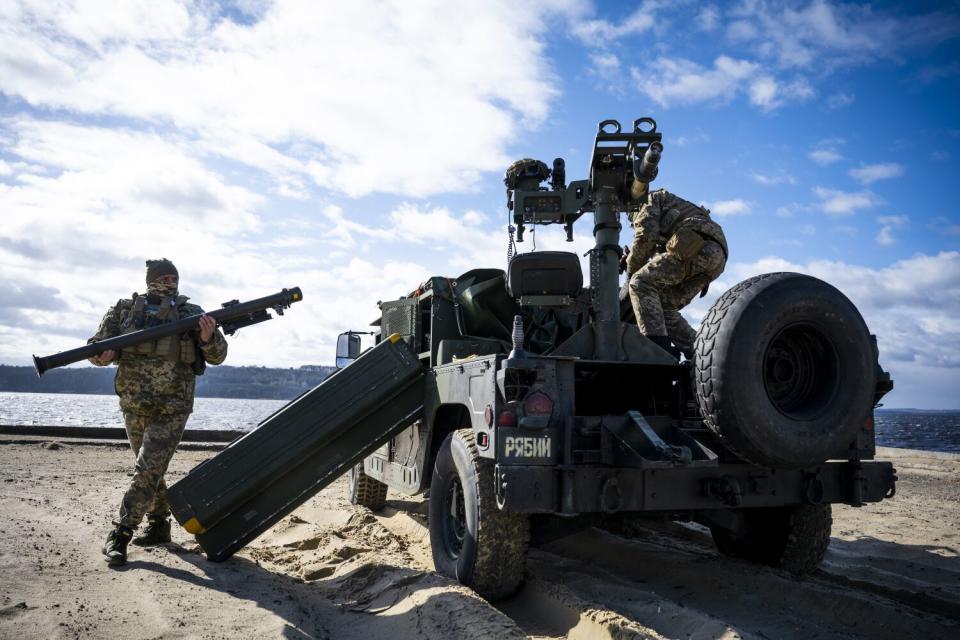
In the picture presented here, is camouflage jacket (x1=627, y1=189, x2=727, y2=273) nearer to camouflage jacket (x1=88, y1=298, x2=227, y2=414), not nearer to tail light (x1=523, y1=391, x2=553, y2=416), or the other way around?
tail light (x1=523, y1=391, x2=553, y2=416)

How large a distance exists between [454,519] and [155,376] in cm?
236

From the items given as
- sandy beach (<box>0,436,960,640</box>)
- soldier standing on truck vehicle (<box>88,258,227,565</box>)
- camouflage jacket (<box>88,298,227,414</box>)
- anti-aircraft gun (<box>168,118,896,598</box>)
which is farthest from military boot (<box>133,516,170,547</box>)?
camouflage jacket (<box>88,298,227,414</box>)

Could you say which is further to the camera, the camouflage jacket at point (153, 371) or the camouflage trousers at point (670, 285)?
the camouflage trousers at point (670, 285)

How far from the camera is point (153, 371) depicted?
499cm

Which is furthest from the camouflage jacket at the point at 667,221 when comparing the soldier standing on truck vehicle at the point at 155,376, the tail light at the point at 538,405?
the soldier standing on truck vehicle at the point at 155,376

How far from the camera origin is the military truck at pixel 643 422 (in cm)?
378

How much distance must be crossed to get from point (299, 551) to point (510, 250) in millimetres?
3060

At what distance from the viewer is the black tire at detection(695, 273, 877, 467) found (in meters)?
3.73

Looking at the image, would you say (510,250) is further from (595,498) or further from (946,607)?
(946,607)

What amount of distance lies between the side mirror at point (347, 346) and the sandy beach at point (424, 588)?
1.72 meters

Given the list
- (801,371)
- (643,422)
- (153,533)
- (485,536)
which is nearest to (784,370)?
(801,371)

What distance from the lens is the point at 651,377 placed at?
16.5 ft

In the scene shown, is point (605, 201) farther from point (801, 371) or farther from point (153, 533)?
point (153, 533)

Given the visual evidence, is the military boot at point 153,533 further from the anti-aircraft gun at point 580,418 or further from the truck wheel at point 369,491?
the truck wheel at point 369,491
